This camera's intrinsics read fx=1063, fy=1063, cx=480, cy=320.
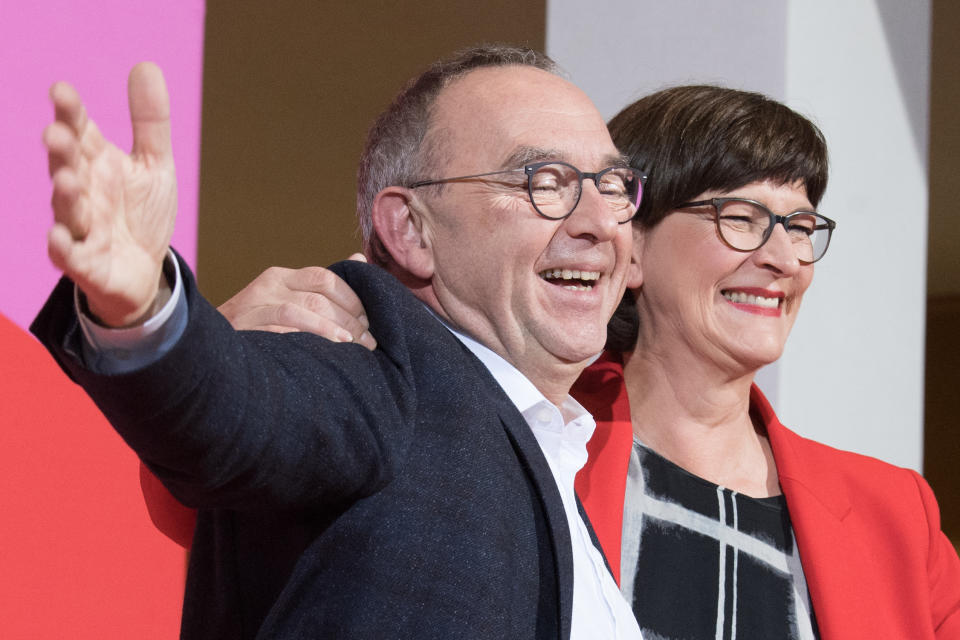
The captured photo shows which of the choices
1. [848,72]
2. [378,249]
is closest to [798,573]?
[378,249]

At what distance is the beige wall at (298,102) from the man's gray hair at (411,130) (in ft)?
10.2

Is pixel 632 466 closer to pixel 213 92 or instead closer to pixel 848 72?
pixel 848 72

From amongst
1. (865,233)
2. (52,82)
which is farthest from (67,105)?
(865,233)

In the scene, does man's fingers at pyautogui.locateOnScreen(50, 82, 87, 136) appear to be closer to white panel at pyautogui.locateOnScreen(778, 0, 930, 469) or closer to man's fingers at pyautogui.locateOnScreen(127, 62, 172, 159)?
man's fingers at pyautogui.locateOnScreen(127, 62, 172, 159)

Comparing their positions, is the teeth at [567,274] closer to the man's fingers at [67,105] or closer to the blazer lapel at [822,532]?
the blazer lapel at [822,532]

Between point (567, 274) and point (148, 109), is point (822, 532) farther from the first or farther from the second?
point (148, 109)

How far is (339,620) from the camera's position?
888mm

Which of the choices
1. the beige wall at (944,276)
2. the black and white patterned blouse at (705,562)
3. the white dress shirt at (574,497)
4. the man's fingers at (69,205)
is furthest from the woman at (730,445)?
the beige wall at (944,276)

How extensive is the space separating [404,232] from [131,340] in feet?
2.05

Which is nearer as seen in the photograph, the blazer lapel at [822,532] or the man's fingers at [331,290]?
the man's fingers at [331,290]

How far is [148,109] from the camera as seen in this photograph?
28.5 inches

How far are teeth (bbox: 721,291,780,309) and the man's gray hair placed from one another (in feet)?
1.62

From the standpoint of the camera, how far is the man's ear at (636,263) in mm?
1736

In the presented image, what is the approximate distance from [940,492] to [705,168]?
9.26 m
